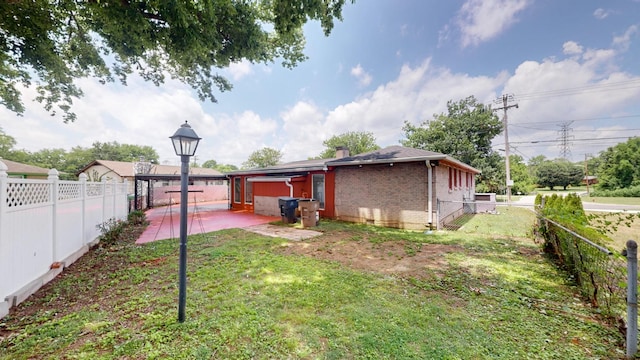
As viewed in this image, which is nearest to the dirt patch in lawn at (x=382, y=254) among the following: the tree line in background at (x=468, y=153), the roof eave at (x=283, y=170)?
the roof eave at (x=283, y=170)

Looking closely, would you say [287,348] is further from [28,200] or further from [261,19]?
[261,19]

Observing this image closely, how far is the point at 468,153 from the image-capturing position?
69.6 ft

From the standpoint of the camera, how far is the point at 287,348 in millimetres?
2270

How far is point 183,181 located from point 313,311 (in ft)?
7.74

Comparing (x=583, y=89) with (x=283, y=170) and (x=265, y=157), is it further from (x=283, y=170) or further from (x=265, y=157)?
(x=265, y=157)

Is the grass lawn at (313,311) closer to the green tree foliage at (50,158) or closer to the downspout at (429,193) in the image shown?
the downspout at (429,193)

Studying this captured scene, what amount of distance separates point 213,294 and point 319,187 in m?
8.16

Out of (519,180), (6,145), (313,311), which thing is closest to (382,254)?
(313,311)

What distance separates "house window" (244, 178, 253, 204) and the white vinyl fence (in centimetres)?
861

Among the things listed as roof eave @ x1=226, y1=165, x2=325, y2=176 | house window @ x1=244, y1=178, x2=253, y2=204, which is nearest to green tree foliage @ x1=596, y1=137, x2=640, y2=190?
roof eave @ x1=226, y1=165, x2=325, y2=176

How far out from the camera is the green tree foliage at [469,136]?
2128cm

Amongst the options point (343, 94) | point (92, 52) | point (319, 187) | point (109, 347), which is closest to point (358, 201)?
point (319, 187)

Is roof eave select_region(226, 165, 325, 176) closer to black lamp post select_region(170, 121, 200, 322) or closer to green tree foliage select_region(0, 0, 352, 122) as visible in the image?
green tree foliage select_region(0, 0, 352, 122)

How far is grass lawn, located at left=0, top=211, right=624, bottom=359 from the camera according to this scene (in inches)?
88.1
